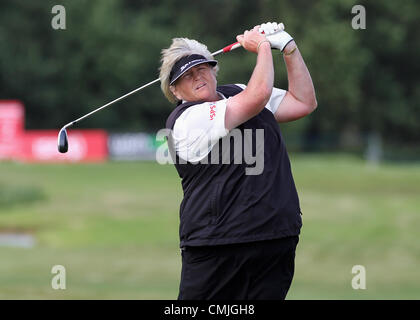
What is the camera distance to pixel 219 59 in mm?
50875

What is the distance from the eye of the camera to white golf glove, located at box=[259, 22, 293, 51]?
4.95 meters

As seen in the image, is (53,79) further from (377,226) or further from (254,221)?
(254,221)

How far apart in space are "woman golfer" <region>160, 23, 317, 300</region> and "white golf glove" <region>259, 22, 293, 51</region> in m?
0.02

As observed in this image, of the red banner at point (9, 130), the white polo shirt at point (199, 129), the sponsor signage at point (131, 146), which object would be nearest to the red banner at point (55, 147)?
the red banner at point (9, 130)

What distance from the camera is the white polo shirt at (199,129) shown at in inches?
181

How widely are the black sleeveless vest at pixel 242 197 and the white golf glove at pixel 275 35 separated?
46cm

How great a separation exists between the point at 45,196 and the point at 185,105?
2217 cm

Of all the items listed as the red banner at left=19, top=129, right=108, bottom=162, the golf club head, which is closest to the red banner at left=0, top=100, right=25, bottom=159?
the red banner at left=19, top=129, right=108, bottom=162

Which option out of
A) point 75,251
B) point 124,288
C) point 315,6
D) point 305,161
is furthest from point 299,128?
point 124,288

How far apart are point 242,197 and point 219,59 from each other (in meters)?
46.6

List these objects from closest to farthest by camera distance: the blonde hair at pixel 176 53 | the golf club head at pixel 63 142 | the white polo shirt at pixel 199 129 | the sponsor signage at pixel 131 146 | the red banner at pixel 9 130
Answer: the white polo shirt at pixel 199 129
the blonde hair at pixel 176 53
the golf club head at pixel 63 142
the red banner at pixel 9 130
the sponsor signage at pixel 131 146

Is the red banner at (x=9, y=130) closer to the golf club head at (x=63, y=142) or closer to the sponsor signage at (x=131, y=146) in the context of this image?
the sponsor signage at (x=131, y=146)

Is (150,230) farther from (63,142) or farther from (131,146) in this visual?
(131,146)

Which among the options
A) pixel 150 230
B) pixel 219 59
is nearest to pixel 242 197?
pixel 150 230
